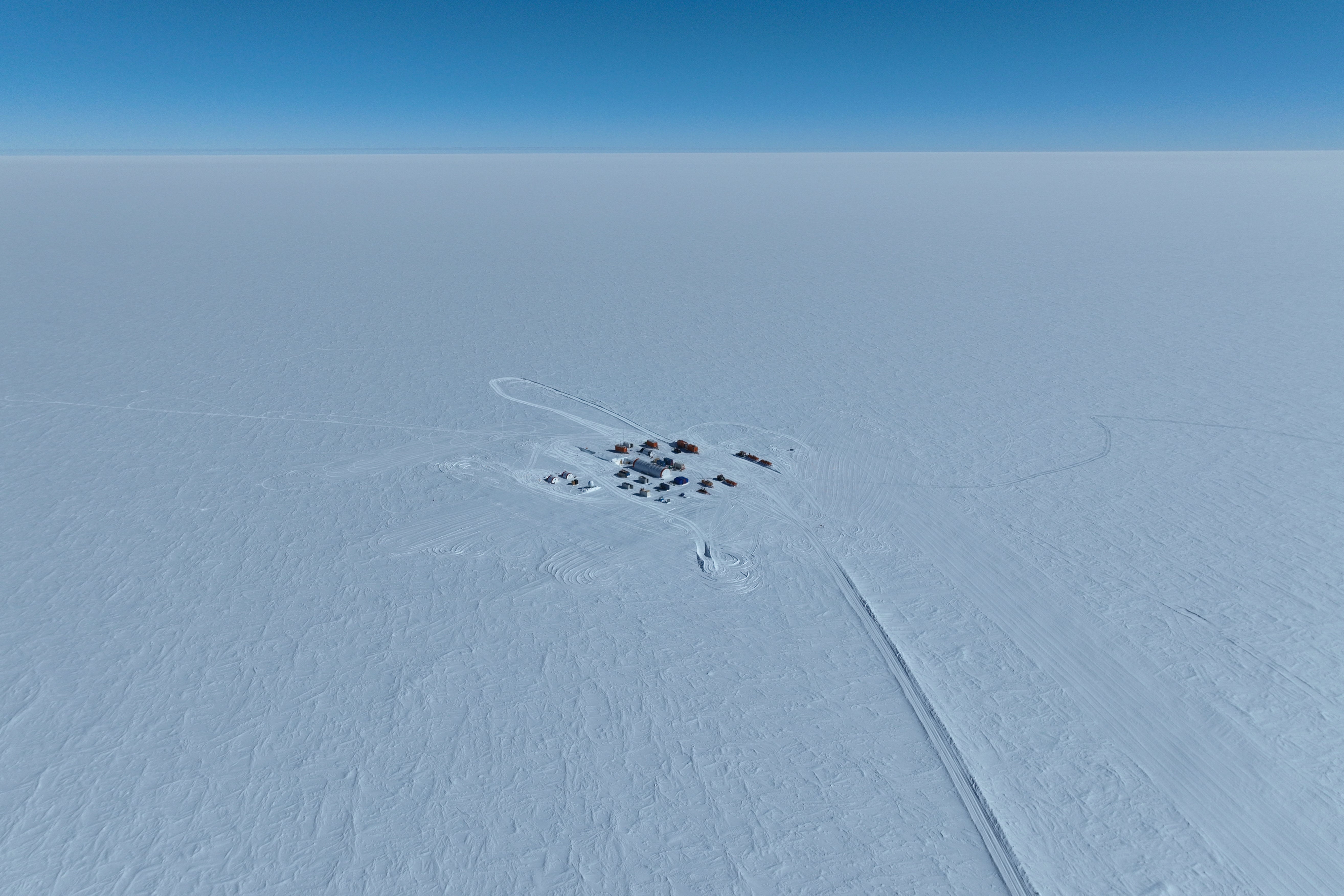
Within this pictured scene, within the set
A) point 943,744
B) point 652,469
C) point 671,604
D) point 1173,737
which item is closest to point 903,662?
point 943,744

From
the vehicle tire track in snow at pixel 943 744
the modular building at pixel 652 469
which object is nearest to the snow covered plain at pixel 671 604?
the vehicle tire track in snow at pixel 943 744

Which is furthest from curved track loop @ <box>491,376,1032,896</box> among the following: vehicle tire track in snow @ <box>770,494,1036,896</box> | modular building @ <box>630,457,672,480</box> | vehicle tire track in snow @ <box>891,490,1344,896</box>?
vehicle tire track in snow @ <box>891,490,1344,896</box>

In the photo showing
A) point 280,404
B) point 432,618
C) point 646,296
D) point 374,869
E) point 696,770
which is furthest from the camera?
point 646,296

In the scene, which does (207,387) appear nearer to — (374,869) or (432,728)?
(432,728)

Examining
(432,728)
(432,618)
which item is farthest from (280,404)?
(432,728)

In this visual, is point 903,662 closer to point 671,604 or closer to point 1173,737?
point 1173,737

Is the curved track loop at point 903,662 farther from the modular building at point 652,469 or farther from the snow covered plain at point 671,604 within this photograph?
the modular building at point 652,469
